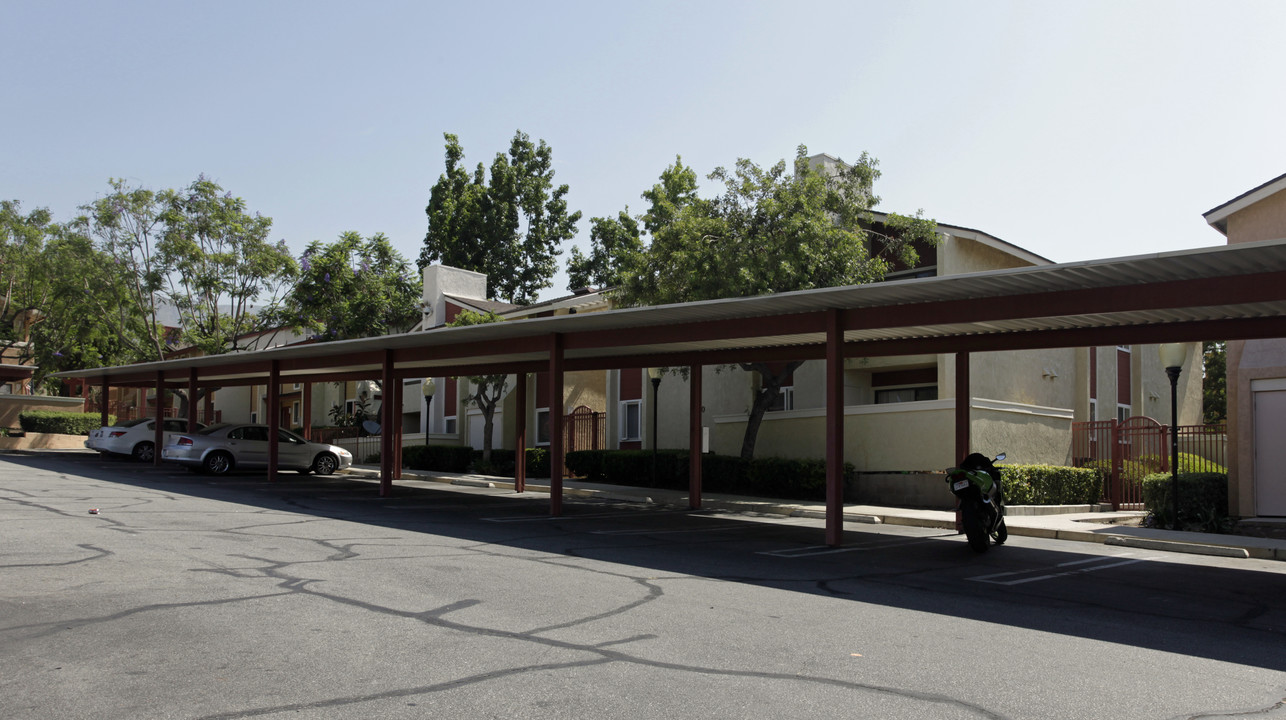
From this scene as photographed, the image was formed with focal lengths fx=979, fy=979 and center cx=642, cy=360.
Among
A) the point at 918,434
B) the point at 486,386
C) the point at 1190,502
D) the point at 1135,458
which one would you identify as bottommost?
the point at 1190,502

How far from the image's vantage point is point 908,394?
1095 inches

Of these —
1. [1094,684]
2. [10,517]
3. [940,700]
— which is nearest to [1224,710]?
[1094,684]

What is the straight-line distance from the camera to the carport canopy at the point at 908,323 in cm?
1051

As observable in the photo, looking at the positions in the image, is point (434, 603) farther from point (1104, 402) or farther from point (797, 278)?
point (1104, 402)

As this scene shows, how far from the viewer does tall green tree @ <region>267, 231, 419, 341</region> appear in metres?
35.8

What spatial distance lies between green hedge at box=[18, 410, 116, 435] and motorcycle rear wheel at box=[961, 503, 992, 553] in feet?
120

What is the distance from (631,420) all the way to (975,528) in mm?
19105

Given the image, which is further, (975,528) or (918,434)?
(918,434)

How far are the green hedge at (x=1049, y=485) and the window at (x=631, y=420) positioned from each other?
44.0 feet

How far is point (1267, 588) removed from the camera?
10.8m

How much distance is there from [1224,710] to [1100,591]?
4731 millimetres

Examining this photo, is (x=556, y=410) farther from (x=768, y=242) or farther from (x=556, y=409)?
(x=768, y=242)

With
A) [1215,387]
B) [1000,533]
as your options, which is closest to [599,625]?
[1000,533]

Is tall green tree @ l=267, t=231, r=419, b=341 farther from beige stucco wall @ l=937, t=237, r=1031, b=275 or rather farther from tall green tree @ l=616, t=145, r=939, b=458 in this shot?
beige stucco wall @ l=937, t=237, r=1031, b=275
